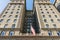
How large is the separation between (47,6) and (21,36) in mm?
20744

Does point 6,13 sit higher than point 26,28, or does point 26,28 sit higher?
point 6,13

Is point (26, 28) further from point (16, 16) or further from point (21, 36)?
point (21, 36)

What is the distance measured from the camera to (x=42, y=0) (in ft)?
186

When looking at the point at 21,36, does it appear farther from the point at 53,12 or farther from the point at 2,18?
the point at 53,12

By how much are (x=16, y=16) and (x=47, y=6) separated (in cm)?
1239

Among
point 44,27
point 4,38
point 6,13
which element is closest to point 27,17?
point 6,13

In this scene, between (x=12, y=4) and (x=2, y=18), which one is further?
(x=12, y=4)

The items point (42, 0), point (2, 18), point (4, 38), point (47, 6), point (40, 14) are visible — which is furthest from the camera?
point (42, 0)

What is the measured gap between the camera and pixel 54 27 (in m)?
35.3

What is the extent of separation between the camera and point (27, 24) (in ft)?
155

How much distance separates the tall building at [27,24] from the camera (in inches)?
1251

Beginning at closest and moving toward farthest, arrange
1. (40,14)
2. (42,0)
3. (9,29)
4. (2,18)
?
1. (9,29)
2. (2,18)
3. (40,14)
4. (42,0)

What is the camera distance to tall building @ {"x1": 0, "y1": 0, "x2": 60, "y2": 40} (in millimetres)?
31781

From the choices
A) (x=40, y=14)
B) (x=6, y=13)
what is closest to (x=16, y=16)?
(x=6, y=13)
